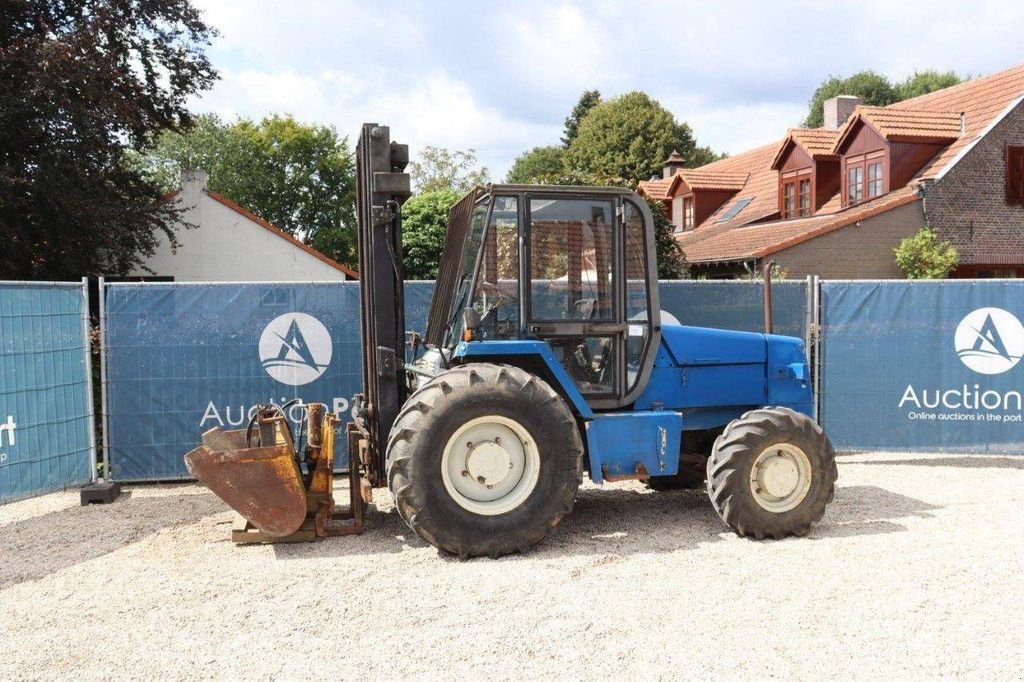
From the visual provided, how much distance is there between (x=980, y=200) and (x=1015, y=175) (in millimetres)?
1182

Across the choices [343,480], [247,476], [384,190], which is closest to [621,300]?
[384,190]

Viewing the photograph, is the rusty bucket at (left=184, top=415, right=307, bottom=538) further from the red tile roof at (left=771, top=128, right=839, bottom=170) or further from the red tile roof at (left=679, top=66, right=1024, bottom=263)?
the red tile roof at (left=771, top=128, right=839, bottom=170)

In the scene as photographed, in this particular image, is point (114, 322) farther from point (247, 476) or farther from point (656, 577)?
point (656, 577)

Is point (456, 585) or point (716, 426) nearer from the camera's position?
point (456, 585)

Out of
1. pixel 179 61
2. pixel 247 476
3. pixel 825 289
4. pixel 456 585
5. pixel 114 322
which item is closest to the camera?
pixel 456 585

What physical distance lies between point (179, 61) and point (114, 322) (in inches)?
401

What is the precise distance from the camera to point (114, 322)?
8781 millimetres

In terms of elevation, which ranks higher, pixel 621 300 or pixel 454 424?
pixel 621 300

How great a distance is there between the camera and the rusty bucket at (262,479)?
5996 mm

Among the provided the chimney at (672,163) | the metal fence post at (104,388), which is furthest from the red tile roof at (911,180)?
the metal fence post at (104,388)

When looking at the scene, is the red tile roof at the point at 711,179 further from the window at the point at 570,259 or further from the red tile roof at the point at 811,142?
the window at the point at 570,259

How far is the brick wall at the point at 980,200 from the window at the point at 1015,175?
0.13 m

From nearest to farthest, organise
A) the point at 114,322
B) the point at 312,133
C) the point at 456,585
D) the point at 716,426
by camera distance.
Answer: the point at 456,585, the point at 716,426, the point at 114,322, the point at 312,133

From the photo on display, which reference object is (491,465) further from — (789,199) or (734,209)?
(734,209)
